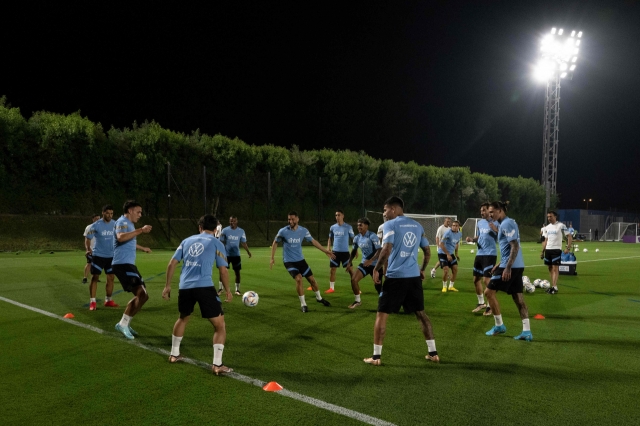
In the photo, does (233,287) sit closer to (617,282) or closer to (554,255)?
(554,255)

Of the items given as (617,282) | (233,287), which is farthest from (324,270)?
(617,282)

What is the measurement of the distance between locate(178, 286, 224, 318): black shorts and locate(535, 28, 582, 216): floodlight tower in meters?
39.6

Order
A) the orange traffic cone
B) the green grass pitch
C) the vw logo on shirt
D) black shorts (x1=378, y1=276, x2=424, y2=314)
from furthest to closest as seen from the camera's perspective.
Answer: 1. black shorts (x1=378, y1=276, x2=424, y2=314)
2. the vw logo on shirt
3. the orange traffic cone
4. the green grass pitch

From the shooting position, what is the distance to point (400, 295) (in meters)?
6.20

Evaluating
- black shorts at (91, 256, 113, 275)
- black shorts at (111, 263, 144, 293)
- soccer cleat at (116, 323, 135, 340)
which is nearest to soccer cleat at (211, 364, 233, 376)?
soccer cleat at (116, 323, 135, 340)

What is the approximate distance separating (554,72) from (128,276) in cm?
4350

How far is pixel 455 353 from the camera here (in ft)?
22.7

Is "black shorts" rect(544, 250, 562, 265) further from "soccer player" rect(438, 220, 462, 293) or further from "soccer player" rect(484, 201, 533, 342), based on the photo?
"soccer player" rect(484, 201, 533, 342)

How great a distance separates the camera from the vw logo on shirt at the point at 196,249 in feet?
19.6

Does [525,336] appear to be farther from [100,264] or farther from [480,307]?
[100,264]

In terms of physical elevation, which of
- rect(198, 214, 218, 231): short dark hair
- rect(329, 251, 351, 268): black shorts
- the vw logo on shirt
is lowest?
rect(329, 251, 351, 268): black shorts

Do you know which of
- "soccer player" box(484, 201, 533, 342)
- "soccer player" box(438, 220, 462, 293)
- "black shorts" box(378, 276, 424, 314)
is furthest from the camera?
"soccer player" box(438, 220, 462, 293)

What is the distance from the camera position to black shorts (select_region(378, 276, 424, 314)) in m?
6.20

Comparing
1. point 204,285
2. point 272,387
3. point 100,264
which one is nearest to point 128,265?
point 100,264
